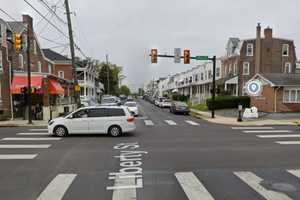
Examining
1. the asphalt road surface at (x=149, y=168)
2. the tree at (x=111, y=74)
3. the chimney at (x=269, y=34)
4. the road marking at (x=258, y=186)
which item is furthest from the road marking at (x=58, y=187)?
the tree at (x=111, y=74)

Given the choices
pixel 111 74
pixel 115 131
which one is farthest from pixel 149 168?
pixel 111 74

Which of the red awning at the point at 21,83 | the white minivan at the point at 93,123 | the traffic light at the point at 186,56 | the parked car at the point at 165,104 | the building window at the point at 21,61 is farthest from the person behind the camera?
the parked car at the point at 165,104

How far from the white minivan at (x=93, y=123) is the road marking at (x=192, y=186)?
307 inches

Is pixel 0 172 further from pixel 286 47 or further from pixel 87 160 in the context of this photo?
pixel 286 47

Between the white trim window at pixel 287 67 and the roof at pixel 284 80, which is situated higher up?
the white trim window at pixel 287 67

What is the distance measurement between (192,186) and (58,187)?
3.27 m

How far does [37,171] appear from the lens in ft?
28.6

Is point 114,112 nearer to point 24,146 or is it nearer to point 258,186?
point 24,146

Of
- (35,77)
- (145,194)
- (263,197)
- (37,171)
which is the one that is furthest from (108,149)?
(35,77)

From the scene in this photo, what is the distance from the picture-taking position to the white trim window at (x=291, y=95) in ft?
96.8

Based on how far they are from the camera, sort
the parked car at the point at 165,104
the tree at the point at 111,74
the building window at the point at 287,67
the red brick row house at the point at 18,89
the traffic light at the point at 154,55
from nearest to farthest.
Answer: the red brick row house at the point at 18,89
the traffic light at the point at 154,55
the building window at the point at 287,67
the parked car at the point at 165,104
the tree at the point at 111,74

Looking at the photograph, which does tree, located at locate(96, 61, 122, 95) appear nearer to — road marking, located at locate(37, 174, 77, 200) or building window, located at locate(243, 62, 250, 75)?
building window, located at locate(243, 62, 250, 75)

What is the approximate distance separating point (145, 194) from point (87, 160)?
159 inches

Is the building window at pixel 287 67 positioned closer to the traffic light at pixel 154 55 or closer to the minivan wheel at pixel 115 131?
the traffic light at pixel 154 55
